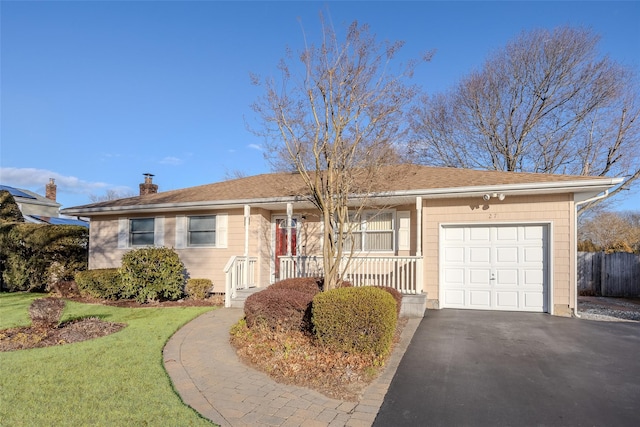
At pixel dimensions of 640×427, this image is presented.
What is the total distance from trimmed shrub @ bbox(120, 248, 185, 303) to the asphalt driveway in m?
7.20

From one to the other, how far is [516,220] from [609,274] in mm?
8349

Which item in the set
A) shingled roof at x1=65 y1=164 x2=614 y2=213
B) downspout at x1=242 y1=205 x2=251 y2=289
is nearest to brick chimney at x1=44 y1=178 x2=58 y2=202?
shingled roof at x1=65 y1=164 x2=614 y2=213

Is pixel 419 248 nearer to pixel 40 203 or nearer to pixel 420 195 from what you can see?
pixel 420 195

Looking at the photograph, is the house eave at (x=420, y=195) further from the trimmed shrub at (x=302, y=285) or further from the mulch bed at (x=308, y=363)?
the mulch bed at (x=308, y=363)

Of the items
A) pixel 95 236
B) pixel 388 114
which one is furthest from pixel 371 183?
pixel 95 236

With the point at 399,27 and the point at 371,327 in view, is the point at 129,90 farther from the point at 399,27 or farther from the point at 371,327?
the point at 371,327

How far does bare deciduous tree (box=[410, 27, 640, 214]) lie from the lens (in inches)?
681

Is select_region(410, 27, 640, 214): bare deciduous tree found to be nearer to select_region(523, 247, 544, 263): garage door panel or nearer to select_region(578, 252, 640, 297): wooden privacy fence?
select_region(578, 252, 640, 297): wooden privacy fence

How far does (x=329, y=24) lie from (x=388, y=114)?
209cm

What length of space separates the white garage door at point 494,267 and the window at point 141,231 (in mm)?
Result: 9520

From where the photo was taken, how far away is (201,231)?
12797 mm

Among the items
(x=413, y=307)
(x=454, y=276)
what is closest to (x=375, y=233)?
(x=454, y=276)

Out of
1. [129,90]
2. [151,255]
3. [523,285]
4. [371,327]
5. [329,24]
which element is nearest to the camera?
[371,327]

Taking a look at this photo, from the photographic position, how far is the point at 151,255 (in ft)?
36.1
